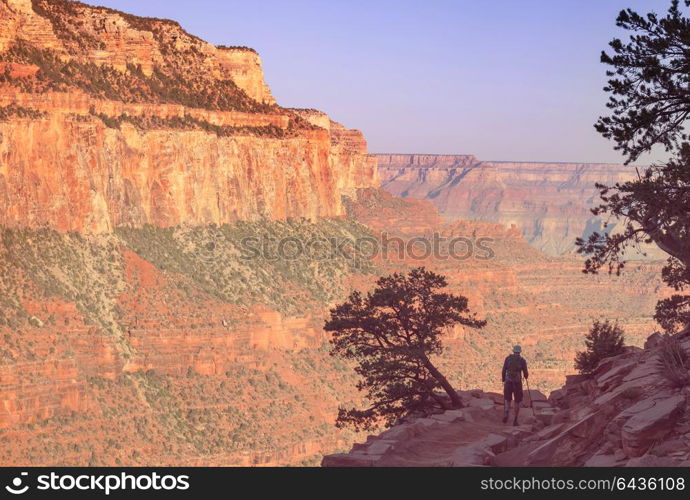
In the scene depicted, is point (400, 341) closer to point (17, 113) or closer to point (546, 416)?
point (546, 416)

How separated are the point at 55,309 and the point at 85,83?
20.1 meters

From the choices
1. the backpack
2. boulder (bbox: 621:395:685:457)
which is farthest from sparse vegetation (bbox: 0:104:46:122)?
boulder (bbox: 621:395:685:457)

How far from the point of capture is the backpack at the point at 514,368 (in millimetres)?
39472

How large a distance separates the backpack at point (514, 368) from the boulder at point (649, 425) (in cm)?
1075

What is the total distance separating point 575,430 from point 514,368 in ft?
27.3

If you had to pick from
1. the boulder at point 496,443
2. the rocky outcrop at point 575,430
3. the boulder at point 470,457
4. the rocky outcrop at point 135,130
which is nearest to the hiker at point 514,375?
the rocky outcrop at point 575,430

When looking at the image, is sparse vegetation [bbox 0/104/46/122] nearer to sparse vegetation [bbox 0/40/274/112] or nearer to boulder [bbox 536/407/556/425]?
sparse vegetation [bbox 0/40/274/112]

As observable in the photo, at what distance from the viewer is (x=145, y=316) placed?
276 ft

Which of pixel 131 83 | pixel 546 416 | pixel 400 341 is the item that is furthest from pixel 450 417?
pixel 131 83

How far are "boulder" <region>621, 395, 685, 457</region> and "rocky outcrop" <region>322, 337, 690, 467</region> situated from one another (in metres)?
0.02

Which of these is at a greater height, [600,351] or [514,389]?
[600,351]

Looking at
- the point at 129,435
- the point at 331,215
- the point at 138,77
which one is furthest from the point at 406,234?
the point at 129,435

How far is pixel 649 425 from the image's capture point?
27688mm
